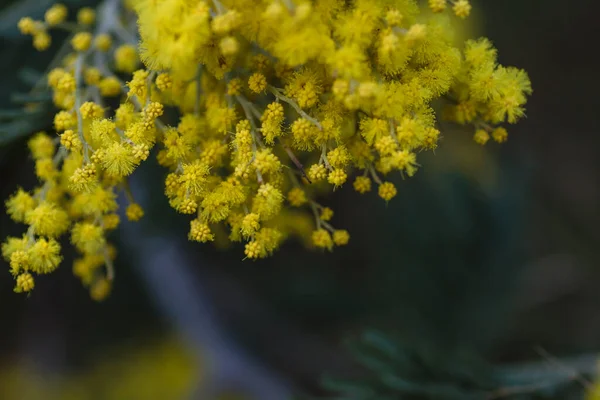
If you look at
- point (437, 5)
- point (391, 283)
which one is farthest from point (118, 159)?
point (391, 283)

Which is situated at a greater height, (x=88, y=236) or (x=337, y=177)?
(x=337, y=177)

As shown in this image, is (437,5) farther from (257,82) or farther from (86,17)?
(86,17)

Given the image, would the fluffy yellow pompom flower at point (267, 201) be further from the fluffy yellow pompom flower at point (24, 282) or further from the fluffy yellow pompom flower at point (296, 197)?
the fluffy yellow pompom flower at point (24, 282)

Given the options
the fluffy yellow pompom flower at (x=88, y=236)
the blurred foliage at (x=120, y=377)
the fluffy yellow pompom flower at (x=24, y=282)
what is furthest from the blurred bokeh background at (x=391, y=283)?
the fluffy yellow pompom flower at (x=24, y=282)

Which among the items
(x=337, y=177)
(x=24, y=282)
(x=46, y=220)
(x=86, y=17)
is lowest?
(x=24, y=282)

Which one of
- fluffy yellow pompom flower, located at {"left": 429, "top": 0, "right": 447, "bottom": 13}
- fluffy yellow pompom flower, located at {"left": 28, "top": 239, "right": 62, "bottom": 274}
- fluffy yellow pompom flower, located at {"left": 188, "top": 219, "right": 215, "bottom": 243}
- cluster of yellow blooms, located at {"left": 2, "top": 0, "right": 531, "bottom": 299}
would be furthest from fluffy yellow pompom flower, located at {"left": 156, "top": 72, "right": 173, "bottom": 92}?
fluffy yellow pompom flower, located at {"left": 429, "top": 0, "right": 447, "bottom": 13}

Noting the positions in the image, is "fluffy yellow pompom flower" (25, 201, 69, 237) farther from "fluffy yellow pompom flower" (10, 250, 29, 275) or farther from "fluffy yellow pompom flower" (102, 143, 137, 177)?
"fluffy yellow pompom flower" (102, 143, 137, 177)
